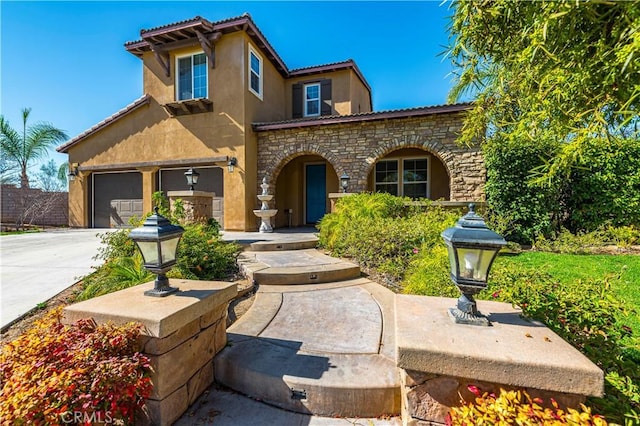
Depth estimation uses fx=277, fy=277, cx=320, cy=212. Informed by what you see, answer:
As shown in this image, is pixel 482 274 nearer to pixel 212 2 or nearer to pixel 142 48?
pixel 212 2

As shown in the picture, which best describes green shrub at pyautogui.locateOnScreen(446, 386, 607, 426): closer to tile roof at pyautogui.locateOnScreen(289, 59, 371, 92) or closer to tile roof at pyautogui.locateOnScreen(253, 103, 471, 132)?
tile roof at pyautogui.locateOnScreen(253, 103, 471, 132)

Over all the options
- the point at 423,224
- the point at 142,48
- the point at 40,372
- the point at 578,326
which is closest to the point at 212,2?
the point at 142,48

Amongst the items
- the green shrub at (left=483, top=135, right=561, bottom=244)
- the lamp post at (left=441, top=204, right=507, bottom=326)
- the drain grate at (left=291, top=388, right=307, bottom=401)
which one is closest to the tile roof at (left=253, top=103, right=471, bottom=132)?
the green shrub at (left=483, top=135, right=561, bottom=244)

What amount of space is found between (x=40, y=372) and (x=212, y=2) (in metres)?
9.93

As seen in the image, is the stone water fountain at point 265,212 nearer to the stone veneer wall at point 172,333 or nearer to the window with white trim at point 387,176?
the window with white trim at point 387,176

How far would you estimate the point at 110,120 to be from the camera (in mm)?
10688

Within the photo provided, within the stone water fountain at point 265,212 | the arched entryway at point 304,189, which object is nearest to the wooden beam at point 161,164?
the stone water fountain at point 265,212

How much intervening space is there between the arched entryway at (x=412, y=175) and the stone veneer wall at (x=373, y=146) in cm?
111

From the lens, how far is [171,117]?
1025 cm

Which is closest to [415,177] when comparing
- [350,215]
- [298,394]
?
[350,215]

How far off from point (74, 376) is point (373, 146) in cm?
888

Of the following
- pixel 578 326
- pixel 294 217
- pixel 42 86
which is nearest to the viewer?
pixel 578 326

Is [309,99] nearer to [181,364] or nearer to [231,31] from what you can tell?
[231,31]

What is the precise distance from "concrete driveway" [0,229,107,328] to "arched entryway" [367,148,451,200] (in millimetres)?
8698
